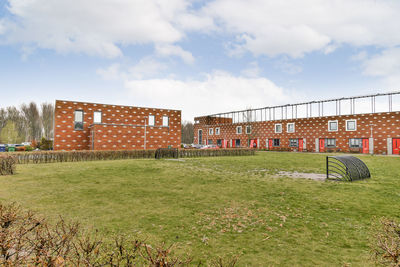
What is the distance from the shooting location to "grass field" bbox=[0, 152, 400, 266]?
13.9 ft

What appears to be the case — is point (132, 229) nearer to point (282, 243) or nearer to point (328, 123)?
point (282, 243)

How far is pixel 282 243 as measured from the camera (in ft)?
14.7

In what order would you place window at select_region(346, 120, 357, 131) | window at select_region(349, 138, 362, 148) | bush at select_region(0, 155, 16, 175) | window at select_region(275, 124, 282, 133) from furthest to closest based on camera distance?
window at select_region(275, 124, 282, 133)
window at select_region(346, 120, 357, 131)
window at select_region(349, 138, 362, 148)
bush at select_region(0, 155, 16, 175)

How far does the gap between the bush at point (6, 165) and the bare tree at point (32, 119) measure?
6879 cm

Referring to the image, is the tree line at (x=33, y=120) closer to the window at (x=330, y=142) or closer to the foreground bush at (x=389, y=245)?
the window at (x=330, y=142)

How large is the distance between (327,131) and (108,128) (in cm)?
3728

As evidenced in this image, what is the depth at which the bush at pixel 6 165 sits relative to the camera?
1256 centimetres

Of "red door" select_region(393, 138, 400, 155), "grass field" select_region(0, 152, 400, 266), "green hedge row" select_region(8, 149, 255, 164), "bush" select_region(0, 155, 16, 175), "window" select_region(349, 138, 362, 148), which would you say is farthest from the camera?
"window" select_region(349, 138, 362, 148)

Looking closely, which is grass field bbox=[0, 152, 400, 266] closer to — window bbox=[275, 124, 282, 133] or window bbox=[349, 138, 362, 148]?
window bbox=[349, 138, 362, 148]

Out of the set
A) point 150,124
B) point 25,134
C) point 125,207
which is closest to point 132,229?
point 125,207

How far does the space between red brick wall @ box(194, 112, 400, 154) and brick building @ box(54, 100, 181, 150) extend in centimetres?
2297

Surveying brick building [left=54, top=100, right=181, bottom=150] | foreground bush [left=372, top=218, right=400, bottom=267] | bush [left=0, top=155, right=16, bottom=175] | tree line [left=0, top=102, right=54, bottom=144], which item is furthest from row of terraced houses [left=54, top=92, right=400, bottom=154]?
tree line [left=0, top=102, right=54, bottom=144]

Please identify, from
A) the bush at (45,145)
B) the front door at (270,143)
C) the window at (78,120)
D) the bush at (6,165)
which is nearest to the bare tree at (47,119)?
the bush at (45,145)

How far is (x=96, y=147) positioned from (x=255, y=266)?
100ft
